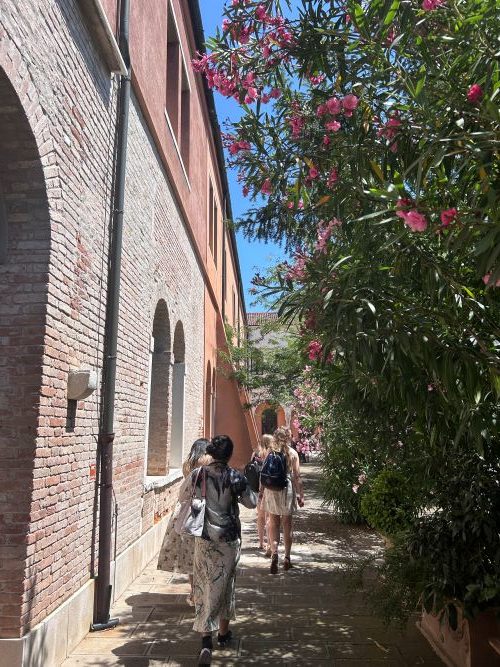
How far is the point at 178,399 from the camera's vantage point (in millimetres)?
10844

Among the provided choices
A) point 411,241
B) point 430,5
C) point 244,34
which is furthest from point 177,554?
point 430,5

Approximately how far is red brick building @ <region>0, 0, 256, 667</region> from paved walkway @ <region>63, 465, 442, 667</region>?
1.06 ft

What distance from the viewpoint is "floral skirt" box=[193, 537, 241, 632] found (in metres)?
4.55

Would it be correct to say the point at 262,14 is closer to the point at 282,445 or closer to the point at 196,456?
the point at 196,456

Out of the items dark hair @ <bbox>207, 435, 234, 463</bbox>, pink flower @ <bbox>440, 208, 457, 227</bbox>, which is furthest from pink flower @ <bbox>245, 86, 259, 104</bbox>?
dark hair @ <bbox>207, 435, 234, 463</bbox>

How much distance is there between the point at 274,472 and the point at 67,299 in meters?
3.63

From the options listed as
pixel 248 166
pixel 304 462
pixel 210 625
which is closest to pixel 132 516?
pixel 210 625

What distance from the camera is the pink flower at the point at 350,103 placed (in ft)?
11.7

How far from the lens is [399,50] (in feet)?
10.8

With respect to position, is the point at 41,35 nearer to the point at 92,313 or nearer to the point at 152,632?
the point at 92,313

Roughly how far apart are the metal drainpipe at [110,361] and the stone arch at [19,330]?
143 cm

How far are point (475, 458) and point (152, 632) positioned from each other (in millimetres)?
2929

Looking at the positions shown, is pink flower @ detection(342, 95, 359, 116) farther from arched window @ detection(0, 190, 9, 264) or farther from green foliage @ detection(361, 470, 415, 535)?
green foliage @ detection(361, 470, 415, 535)

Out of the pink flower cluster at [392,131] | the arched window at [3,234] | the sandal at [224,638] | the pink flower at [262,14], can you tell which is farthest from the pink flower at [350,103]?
the sandal at [224,638]
